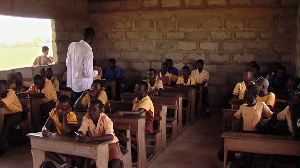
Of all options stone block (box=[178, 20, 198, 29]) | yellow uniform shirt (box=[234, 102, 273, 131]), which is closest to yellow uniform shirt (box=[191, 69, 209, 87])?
stone block (box=[178, 20, 198, 29])

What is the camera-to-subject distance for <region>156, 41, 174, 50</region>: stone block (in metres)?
8.13

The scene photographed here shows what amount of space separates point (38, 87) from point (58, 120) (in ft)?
7.39

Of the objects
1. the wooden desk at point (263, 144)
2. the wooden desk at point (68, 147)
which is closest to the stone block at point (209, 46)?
the wooden desk at point (263, 144)

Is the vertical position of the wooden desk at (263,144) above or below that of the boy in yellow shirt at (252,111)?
below

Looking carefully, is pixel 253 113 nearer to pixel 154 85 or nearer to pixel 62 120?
pixel 62 120

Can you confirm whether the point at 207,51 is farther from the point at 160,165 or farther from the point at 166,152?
the point at 160,165

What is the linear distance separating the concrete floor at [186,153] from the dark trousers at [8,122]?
22 centimetres

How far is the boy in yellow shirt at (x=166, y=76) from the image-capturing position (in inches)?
282

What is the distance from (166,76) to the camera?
7.29 m

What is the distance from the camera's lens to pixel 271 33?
719 centimetres

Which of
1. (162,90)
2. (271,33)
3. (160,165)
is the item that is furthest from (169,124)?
(271,33)

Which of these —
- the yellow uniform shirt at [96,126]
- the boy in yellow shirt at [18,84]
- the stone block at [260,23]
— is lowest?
the yellow uniform shirt at [96,126]

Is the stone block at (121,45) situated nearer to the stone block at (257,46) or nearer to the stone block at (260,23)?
the stone block at (257,46)

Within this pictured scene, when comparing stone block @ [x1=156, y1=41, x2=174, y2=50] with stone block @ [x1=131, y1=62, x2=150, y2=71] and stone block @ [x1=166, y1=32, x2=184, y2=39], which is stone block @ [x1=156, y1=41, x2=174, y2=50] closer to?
stone block @ [x1=166, y1=32, x2=184, y2=39]
